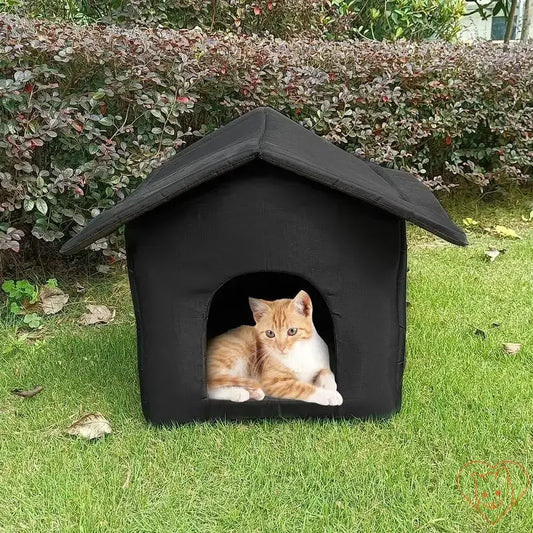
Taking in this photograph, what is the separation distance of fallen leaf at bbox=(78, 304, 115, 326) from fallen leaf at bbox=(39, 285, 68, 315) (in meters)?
0.14

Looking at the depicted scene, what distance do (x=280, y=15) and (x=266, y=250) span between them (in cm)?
326

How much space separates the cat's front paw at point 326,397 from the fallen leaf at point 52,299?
157cm

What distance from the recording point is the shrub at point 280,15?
407 centimetres

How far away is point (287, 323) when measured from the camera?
6.73 feet

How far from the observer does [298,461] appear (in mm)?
1806

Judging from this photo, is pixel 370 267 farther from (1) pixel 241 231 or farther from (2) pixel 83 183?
(2) pixel 83 183

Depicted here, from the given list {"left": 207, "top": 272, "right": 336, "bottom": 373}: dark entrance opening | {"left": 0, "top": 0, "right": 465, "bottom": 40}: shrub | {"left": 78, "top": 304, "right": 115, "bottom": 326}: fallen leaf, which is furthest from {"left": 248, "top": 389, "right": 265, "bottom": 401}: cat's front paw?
{"left": 0, "top": 0, "right": 465, "bottom": 40}: shrub

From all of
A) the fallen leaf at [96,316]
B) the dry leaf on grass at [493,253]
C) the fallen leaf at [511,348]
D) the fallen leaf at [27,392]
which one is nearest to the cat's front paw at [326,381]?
the fallen leaf at [511,348]

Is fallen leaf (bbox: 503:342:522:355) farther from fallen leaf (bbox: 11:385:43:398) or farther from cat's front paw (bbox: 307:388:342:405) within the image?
fallen leaf (bbox: 11:385:43:398)

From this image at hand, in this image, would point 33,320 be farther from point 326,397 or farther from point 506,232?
point 506,232

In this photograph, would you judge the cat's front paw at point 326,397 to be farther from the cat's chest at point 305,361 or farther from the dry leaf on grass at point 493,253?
the dry leaf on grass at point 493,253

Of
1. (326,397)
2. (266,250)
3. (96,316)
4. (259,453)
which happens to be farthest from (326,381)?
(96,316)

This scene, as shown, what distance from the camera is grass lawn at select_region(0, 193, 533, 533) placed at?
1.60m

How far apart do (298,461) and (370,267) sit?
1.99ft
